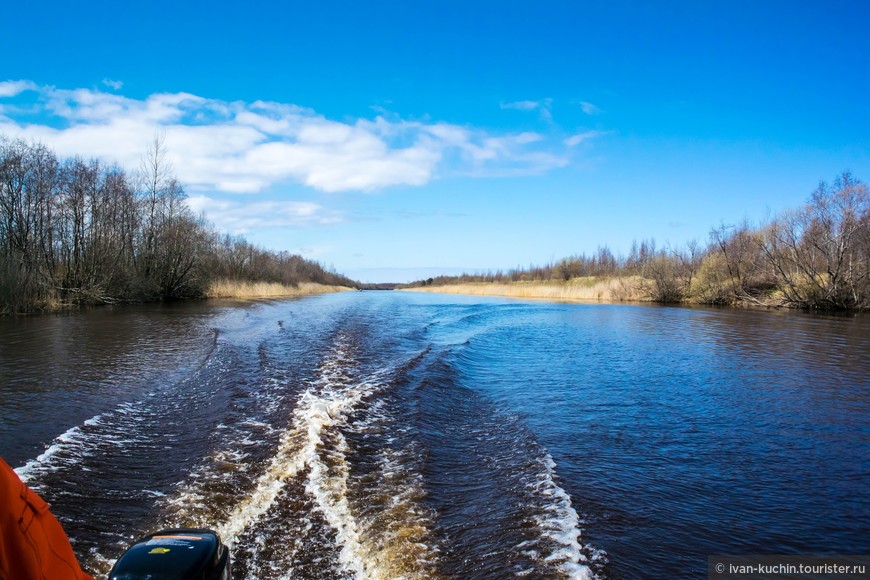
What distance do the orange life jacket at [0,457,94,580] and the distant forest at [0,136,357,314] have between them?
24.0 meters

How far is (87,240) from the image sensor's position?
92.1 ft

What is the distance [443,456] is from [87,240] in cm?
3079

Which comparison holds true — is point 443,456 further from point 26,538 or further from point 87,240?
point 87,240

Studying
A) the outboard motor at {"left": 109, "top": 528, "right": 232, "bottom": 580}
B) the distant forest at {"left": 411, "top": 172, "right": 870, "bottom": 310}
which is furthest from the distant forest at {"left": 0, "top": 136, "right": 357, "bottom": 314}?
the distant forest at {"left": 411, "top": 172, "right": 870, "bottom": 310}

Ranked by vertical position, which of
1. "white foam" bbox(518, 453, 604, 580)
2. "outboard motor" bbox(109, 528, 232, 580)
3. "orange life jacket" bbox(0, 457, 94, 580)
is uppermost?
"orange life jacket" bbox(0, 457, 94, 580)

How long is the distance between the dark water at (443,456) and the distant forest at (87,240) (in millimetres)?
15026

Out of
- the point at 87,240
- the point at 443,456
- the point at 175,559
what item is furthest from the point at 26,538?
the point at 87,240

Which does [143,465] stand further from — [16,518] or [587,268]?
[587,268]

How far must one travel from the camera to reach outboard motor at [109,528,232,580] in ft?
7.00

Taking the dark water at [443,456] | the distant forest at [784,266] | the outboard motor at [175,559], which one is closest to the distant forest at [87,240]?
the dark water at [443,456]

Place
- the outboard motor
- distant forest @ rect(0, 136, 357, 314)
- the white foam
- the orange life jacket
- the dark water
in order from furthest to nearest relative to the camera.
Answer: distant forest @ rect(0, 136, 357, 314) → the dark water → the white foam → the outboard motor → the orange life jacket

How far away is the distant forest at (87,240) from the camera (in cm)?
2344

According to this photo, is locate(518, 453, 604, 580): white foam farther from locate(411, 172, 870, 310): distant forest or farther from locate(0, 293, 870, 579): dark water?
locate(411, 172, 870, 310): distant forest

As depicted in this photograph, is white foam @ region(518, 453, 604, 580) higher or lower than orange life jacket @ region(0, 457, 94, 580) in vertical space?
lower
